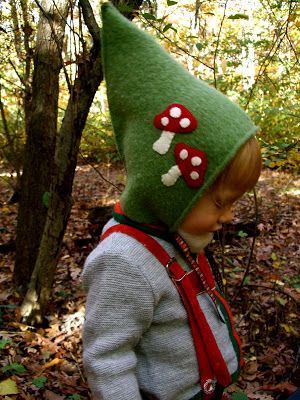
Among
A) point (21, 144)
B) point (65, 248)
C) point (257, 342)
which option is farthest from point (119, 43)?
point (21, 144)

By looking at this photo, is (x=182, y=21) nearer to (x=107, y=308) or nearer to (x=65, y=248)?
(x=65, y=248)

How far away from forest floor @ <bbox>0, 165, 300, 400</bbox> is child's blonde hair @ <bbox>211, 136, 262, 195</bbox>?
6.26 ft

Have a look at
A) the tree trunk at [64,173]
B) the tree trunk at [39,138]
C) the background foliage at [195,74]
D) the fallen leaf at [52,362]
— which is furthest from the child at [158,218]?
the tree trunk at [39,138]

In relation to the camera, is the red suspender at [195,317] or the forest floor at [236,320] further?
the forest floor at [236,320]

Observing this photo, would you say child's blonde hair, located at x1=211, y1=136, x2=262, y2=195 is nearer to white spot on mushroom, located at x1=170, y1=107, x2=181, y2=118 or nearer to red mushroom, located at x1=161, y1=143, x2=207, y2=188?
red mushroom, located at x1=161, y1=143, x2=207, y2=188

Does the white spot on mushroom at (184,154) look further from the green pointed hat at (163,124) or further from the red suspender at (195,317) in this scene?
the red suspender at (195,317)

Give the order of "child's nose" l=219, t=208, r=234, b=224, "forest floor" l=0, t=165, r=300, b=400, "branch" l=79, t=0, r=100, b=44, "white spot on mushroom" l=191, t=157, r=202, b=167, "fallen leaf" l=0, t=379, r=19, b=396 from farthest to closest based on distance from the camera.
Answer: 1. "forest floor" l=0, t=165, r=300, b=400
2. "branch" l=79, t=0, r=100, b=44
3. "fallen leaf" l=0, t=379, r=19, b=396
4. "child's nose" l=219, t=208, r=234, b=224
5. "white spot on mushroom" l=191, t=157, r=202, b=167

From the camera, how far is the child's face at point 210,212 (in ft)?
4.15

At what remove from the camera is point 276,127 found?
8.97m

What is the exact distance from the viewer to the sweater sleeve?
1231 millimetres

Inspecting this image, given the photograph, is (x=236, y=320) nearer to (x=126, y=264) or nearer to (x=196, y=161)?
(x=126, y=264)

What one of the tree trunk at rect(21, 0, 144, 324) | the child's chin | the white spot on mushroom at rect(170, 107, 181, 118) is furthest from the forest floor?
the white spot on mushroom at rect(170, 107, 181, 118)

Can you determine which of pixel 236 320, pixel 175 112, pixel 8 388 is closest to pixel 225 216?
pixel 175 112

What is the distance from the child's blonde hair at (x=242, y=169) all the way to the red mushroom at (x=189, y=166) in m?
0.08
